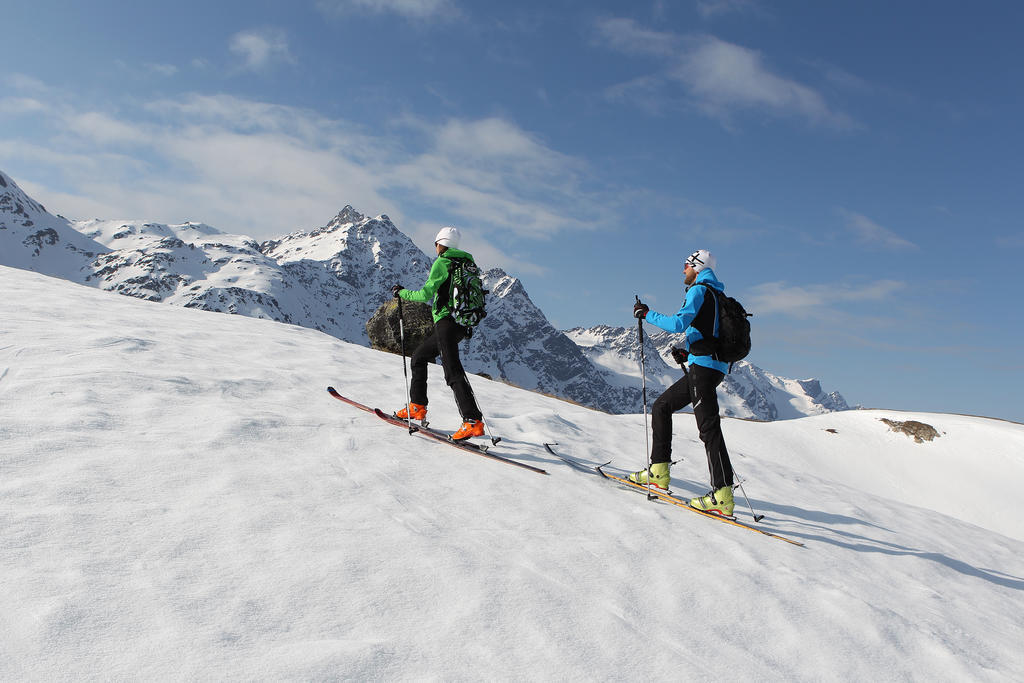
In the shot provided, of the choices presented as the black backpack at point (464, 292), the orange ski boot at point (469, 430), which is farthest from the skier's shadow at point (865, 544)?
the black backpack at point (464, 292)

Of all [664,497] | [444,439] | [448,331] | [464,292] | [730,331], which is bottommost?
[664,497]

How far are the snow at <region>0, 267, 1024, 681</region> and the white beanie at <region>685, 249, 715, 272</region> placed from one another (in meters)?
2.99

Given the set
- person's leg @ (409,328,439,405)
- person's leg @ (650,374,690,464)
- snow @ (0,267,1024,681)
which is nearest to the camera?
snow @ (0,267,1024,681)

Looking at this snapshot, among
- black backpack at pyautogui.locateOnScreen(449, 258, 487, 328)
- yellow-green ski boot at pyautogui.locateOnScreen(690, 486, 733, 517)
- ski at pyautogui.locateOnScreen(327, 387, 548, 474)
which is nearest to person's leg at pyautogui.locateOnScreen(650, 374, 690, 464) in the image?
yellow-green ski boot at pyautogui.locateOnScreen(690, 486, 733, 517)

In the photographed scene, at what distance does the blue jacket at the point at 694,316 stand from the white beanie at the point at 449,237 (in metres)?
2.98

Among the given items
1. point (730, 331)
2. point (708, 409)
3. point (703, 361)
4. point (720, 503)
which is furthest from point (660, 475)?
point (730, 331)

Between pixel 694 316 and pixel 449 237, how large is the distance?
3.59 metres

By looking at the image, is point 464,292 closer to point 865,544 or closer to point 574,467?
point 574,467

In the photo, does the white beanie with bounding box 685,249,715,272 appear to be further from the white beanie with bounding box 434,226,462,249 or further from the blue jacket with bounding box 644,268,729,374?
the white beanie with bounding box 434,226,462,249

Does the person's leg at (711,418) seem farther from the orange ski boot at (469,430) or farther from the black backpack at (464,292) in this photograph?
the black backpack at (464,292)

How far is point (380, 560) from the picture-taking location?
4023 mm

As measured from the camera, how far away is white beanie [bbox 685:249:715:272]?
6.88 m

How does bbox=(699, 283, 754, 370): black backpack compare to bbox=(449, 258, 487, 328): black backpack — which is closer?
bbox=(699, 283, 754, 370): black backpack

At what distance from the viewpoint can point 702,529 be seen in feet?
19.9
